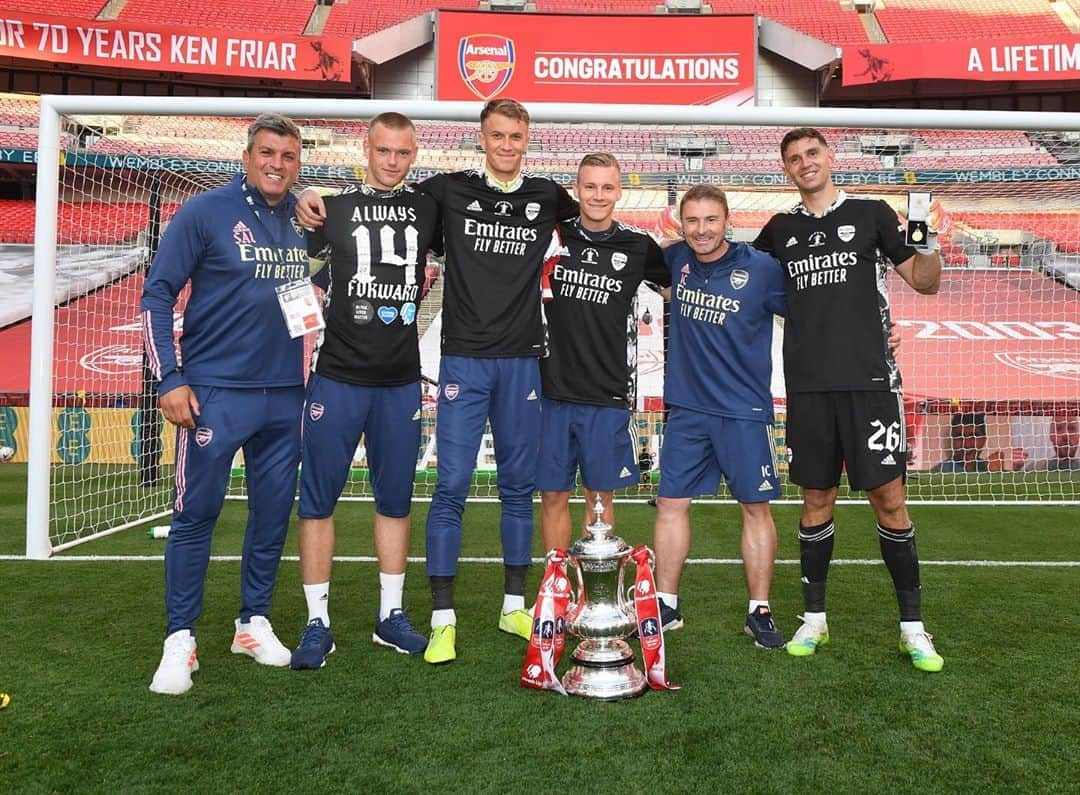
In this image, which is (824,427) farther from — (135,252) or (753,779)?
(135,252)

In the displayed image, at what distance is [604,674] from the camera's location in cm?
251

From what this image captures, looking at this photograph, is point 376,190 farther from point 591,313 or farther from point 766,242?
point 766,242

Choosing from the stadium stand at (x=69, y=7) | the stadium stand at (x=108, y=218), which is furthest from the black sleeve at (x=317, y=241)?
the stadium stand at (x=69, y=7)

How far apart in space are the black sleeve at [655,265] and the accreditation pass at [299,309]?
Answer: 4.51ft

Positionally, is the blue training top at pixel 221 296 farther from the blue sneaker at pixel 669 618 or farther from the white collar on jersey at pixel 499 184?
the blue sneaker at pixel 669 618

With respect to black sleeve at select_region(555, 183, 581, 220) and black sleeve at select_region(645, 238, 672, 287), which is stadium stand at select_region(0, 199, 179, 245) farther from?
black sleeve at select_region(645, 238, 672, 287)

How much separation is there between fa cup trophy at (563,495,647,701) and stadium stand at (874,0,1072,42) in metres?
19.4

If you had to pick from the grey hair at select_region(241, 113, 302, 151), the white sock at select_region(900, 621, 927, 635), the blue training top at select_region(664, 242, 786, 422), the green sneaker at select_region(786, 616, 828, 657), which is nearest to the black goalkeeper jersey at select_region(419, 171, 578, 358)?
the grey hair at select_region(241, 113, 302, 151)

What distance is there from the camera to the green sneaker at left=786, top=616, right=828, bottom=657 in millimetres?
2947

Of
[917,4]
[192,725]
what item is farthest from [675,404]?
[917,4]

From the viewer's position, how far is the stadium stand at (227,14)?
18562 mm

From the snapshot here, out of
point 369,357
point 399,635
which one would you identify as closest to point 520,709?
point 399,635

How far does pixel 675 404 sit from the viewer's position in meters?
3.29

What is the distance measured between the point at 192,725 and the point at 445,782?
82 centimetres
